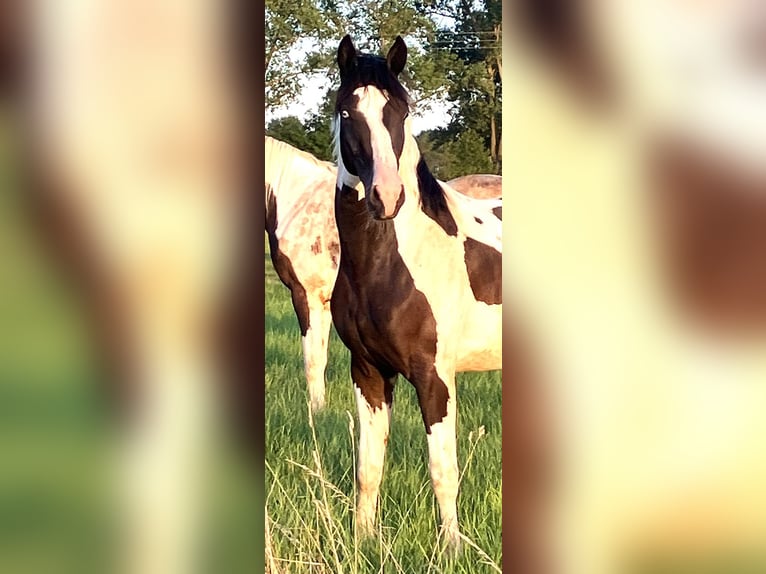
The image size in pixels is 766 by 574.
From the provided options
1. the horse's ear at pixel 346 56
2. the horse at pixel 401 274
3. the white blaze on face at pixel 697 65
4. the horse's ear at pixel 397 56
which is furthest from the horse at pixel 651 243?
the horse's ear at pixel 346 56

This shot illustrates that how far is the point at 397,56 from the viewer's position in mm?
1757

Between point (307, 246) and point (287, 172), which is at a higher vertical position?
point (287, 172)

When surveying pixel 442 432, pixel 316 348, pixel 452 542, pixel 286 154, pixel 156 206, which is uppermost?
pixel 286 154

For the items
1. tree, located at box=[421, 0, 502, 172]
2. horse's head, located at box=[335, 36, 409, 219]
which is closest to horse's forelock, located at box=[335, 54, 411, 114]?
horse's head, located at box=[335, 36, 409, 219]

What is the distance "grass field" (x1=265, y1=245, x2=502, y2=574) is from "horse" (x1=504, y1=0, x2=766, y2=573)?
19 cm

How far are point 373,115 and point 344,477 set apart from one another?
827 mm

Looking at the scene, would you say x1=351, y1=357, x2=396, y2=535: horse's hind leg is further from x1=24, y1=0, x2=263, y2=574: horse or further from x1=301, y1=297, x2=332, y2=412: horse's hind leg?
x1=24, y1=0, x2=263, y2=574: horse

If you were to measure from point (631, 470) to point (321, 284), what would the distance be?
2.73 ft

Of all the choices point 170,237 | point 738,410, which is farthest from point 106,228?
point 738,410

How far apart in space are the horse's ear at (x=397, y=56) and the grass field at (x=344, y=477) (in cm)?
53

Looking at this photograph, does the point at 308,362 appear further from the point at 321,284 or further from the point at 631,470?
the point at 631,470

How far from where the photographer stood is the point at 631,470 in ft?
6.11

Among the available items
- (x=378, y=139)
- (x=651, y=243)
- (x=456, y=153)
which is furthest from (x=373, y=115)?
(x=651, y=243)

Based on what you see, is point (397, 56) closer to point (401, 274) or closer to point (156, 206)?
point (401, 274)
